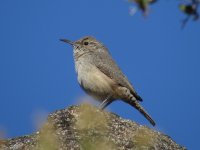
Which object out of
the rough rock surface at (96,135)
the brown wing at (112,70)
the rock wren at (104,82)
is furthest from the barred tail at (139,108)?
the rough rock surface at (96,135)

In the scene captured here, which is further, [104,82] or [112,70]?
[112,70]

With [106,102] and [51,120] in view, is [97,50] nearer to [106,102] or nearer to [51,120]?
[106,102]

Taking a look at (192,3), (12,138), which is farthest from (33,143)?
(192,3)

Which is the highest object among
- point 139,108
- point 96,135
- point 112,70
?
point 112,70

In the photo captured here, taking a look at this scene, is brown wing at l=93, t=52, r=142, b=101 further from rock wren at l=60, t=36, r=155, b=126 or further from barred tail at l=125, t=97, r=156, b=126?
barred tail at l=125, t=97, r=156, b=126

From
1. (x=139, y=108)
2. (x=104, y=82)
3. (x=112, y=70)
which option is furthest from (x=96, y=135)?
(x=112, y=70)

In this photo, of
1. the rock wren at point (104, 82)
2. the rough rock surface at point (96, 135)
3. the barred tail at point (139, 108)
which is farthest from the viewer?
the barred tail at point (139, 108)

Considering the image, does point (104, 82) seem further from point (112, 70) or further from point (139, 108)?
→ point (139, 108)

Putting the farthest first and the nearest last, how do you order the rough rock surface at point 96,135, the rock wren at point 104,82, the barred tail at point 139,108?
the barred tail at point 139,108
the rock wren at point 104,82
the rough rock surface at point 96,135

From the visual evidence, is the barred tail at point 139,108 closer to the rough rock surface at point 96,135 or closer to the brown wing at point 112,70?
the brown wing at point 112,70
